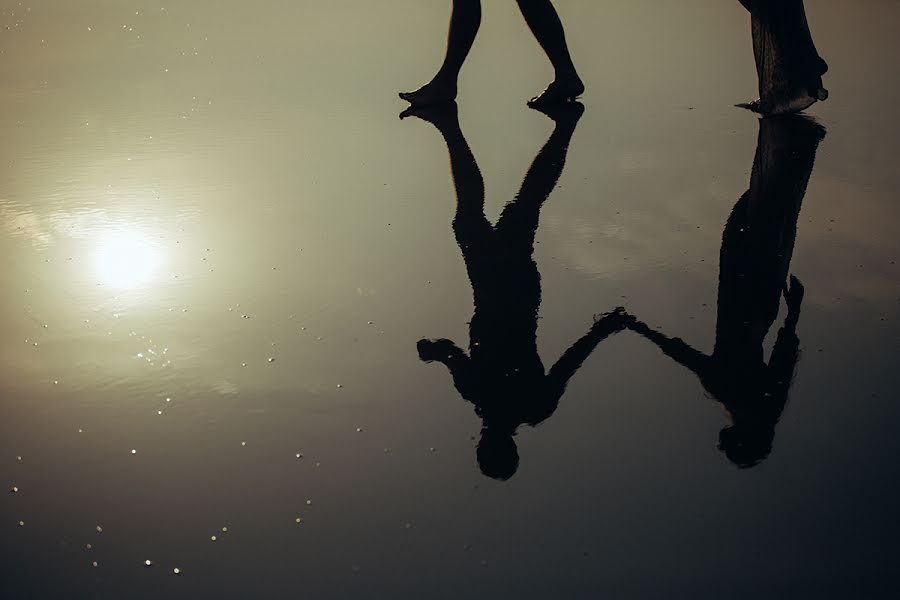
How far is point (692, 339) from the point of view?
130 inches

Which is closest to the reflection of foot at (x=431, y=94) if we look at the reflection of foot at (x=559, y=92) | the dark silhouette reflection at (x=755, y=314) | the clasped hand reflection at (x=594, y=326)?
the reflection of foot at (x=559, y=92)

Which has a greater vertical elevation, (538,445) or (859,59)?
(859,59)

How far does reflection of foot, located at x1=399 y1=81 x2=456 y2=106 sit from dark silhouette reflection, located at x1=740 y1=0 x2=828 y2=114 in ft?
4.94

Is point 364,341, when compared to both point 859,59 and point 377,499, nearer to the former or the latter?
point 377,499

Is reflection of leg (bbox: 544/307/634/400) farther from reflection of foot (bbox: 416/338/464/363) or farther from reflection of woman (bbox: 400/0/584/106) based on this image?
reflection of woman (bbox: 400/0/584/106)

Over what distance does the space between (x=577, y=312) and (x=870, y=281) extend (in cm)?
97

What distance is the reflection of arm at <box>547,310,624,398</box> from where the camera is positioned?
10.1ft

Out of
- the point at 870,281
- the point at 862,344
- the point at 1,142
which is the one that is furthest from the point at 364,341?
the point at 1,142

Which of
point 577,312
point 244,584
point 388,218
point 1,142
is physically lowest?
point 244,584

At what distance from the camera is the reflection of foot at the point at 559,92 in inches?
232

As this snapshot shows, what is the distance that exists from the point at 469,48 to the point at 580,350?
2.94 metres

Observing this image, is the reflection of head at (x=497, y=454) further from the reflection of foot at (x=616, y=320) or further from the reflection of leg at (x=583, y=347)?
the reflection of foot at (x=616, y=320)

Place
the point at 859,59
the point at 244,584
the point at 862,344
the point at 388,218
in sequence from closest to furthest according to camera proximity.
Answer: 1. the point at 244,584
2. the point at 862,344
3. the point at 388,218
4. the point at 859,59

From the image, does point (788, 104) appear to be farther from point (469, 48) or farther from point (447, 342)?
point (447, 342)
